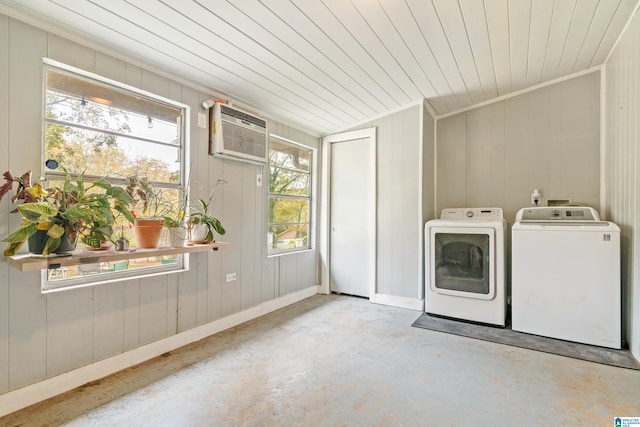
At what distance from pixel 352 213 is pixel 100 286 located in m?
2.84

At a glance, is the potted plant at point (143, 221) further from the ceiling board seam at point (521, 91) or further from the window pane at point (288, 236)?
the ceiling board seam at point (521, 91)

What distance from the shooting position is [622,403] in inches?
68.5

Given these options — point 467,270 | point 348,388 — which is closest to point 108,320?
point 348,388

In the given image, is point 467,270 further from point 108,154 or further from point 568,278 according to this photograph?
point 108,154

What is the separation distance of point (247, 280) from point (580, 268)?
302 cm

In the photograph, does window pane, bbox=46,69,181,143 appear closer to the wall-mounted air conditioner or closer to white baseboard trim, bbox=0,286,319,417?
the wall-mounted air conditioner

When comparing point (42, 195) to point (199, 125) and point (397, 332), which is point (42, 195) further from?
point (397, 332)

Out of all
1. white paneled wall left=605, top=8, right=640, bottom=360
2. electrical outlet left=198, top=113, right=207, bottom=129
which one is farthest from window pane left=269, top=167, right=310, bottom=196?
white paneled wall left=605, top=8, right=640, bottom=360

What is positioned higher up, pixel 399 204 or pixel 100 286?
pixel 399 204

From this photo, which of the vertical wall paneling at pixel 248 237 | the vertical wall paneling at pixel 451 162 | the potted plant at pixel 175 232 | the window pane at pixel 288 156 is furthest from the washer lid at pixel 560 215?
the potted plant at pixel 175 232

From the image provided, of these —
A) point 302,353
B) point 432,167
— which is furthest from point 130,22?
point 432,167

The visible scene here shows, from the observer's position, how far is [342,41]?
85.7 inches

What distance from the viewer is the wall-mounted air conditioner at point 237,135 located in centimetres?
263

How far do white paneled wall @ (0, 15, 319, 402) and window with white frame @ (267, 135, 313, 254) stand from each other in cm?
35
